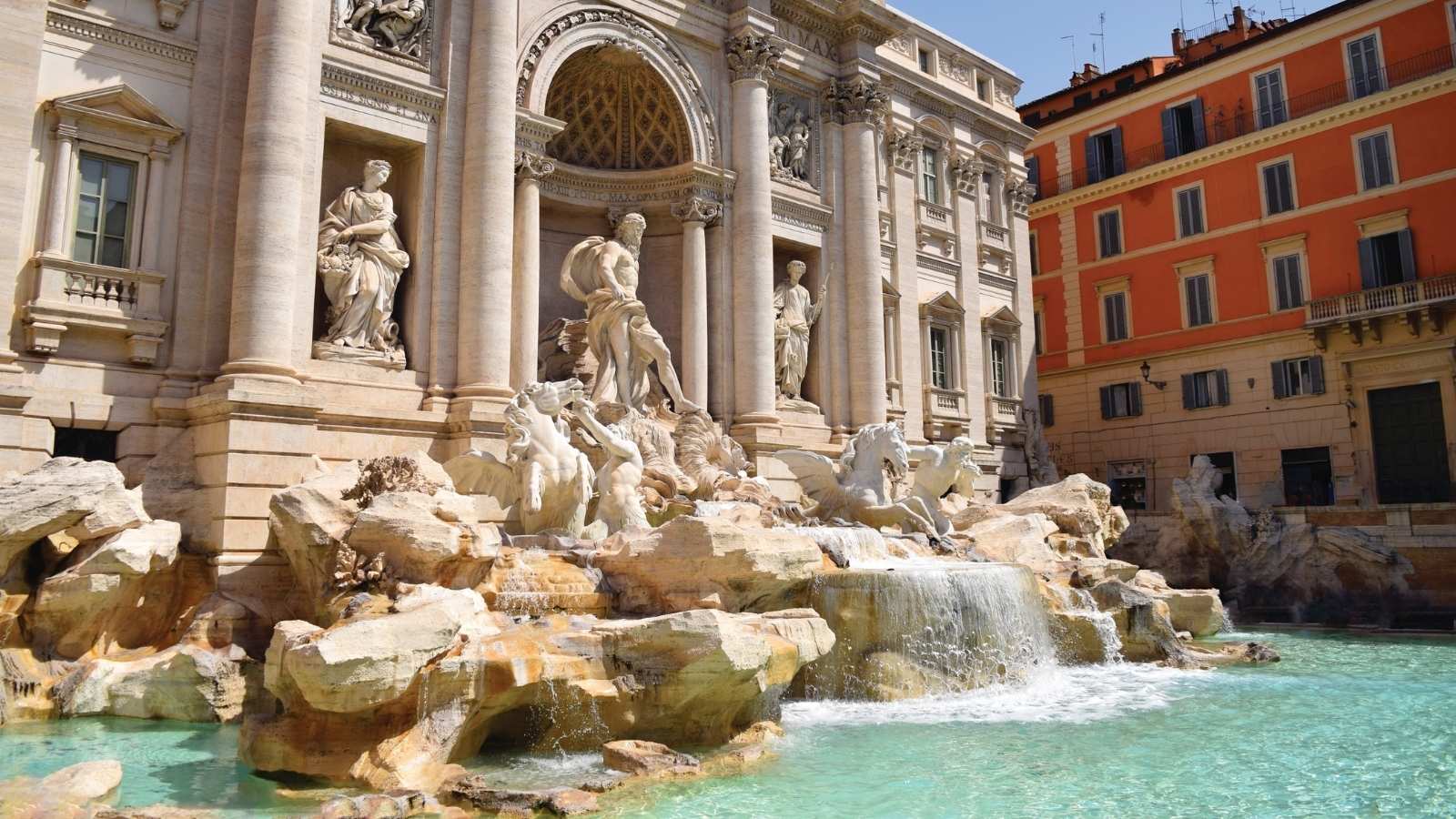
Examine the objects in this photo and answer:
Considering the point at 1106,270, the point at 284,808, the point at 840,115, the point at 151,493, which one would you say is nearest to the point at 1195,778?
the point at 284,808


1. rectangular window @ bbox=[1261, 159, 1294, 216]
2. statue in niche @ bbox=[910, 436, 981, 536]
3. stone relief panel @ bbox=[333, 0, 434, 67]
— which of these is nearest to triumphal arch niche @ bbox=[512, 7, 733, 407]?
stone relief panel @ bbox=[333, 0, 434, 67]

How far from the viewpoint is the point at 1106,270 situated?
98.1 feet

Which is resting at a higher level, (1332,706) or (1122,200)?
(1122,200)

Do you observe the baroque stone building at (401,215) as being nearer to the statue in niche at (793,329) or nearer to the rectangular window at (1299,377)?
the statue in niche at (793,329)

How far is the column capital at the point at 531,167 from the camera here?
1524 centimetres

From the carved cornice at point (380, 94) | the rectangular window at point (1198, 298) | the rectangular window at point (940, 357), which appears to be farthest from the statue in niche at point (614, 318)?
the rectangular window at point (1198, 298)

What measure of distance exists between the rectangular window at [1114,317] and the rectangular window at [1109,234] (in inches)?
48.9

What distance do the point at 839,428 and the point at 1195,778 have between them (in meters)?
12.6

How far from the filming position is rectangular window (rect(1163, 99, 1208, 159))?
28203 millimetres

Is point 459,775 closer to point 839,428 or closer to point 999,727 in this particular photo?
point 999,727

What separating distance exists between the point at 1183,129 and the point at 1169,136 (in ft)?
1.23

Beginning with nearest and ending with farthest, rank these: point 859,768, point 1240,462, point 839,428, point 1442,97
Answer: point 859,768 → point 839,428 → point 1442,97 → point 1240,462

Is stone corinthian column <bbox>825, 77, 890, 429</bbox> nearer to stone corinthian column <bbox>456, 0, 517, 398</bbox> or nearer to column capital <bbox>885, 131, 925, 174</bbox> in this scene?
column capital <bbox>885, 131, 925, 174</bbox>

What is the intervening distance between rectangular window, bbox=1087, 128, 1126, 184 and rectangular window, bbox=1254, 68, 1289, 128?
12.5ft
